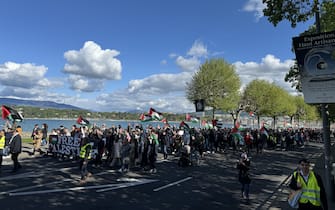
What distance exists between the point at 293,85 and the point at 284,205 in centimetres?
1211

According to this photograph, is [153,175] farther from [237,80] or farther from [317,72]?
[237,80]

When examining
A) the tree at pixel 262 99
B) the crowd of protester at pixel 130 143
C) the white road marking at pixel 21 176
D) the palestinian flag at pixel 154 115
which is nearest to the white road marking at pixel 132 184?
the crowd of protester at pixel 130 143

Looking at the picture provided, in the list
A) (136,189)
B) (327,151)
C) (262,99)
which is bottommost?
(136,189)

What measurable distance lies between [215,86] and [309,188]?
3477 centimetres

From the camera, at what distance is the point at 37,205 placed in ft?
25.6

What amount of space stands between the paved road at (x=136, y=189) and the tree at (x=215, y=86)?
80.9 feet

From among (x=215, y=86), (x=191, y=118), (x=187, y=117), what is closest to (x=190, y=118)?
(x=191, y=118)

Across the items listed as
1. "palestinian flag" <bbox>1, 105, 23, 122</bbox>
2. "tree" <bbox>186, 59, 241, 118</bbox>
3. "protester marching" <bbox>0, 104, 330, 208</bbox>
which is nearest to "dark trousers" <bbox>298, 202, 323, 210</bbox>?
"protester marching" <bbox>0, 104, 330, 208</bbox>

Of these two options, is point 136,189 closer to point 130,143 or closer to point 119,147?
point 130,143

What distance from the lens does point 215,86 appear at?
130 feet

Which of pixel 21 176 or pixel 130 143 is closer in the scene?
pixel 21 176

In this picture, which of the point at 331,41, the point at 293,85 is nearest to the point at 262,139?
the point at 293,85

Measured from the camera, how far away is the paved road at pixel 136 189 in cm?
817

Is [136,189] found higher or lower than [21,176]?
lower
